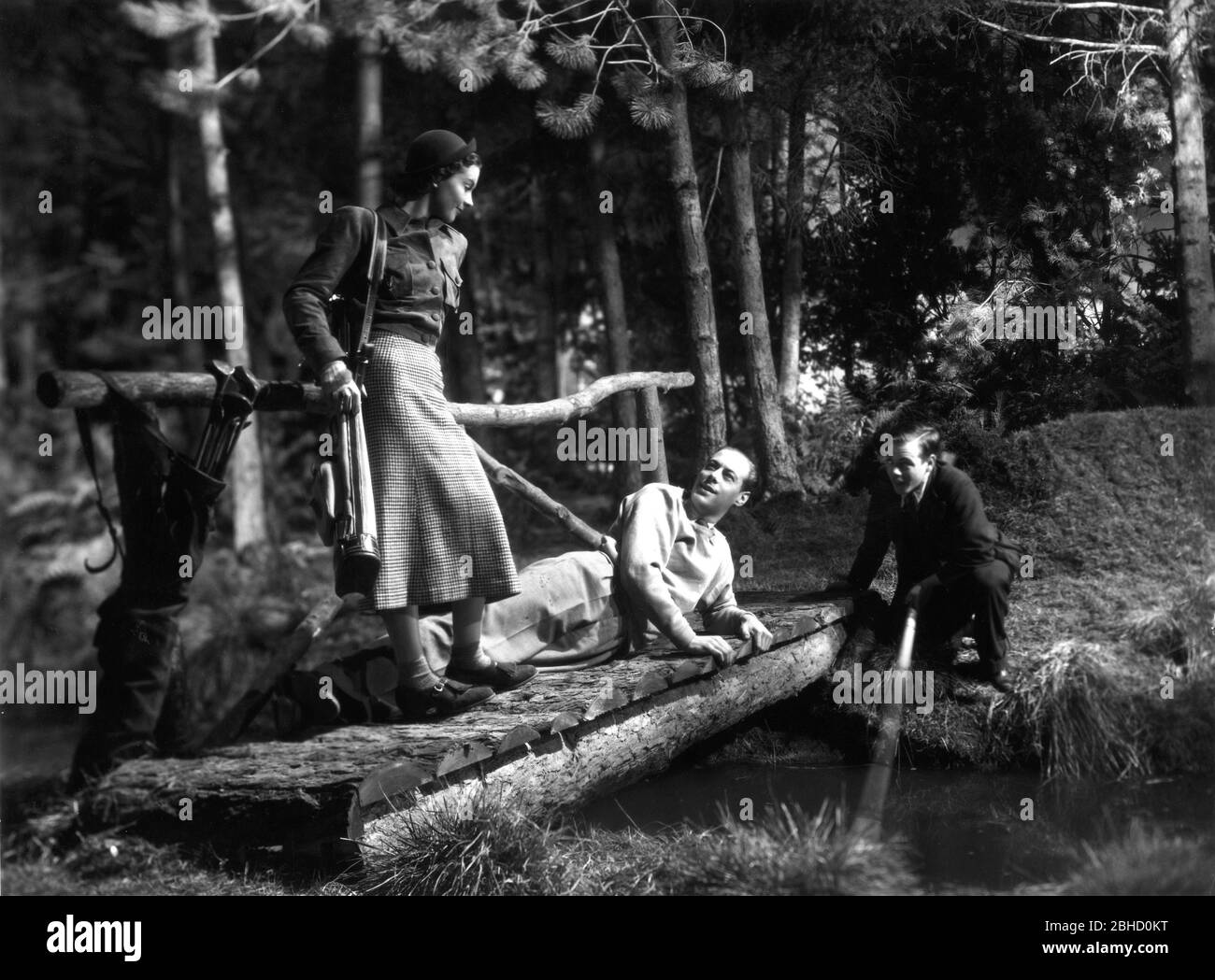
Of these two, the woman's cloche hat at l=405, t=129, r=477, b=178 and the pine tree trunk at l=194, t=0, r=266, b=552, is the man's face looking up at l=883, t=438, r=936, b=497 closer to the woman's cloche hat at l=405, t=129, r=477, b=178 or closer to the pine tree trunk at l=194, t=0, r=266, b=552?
the woman's cloche hat at l=405, t=129, r=477, b=178

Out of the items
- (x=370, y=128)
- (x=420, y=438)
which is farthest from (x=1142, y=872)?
(x=370, y=128)

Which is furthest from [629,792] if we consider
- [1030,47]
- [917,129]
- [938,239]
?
[1030,47]

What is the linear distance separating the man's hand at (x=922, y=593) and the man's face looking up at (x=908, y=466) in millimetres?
309

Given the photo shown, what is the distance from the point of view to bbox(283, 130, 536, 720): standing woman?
3.32 meters

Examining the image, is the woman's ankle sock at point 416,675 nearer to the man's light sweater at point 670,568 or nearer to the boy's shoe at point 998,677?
the man's light sweater at point 670,568

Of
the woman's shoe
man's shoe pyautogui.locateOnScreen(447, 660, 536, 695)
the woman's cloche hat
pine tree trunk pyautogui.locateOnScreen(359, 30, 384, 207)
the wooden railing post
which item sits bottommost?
the woman's shoe

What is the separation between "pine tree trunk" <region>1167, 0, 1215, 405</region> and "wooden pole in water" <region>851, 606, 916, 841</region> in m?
1.28

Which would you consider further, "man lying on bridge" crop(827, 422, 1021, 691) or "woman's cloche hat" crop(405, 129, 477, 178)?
"man lying on bridge" crop(827, 422, 1021, 691)

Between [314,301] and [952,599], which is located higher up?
[314,301]

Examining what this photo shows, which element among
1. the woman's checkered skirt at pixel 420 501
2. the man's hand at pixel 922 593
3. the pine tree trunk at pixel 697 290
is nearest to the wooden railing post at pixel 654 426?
the pine tree trunk at pixel 697 290

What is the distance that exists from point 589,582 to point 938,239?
1.67 meters

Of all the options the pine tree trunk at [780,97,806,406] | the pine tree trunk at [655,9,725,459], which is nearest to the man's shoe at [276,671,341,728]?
the pine tree trunk at [655,9,725,459]

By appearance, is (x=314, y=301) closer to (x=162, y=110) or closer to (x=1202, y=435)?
(x=162, y=110)
